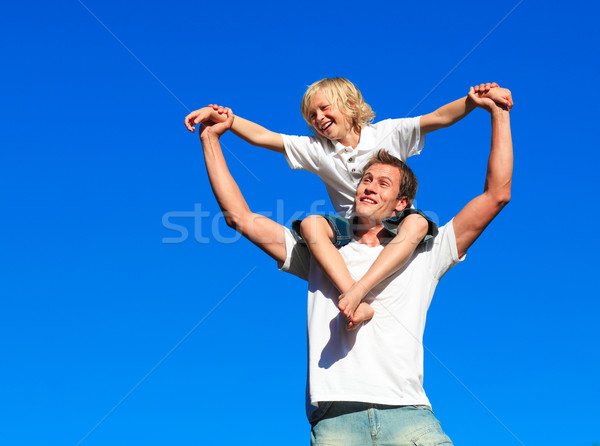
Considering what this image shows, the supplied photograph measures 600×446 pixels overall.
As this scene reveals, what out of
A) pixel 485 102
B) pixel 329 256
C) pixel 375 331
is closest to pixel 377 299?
pixel 375 331

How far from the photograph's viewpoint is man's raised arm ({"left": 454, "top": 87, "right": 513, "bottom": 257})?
9.11 ft

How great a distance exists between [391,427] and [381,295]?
55 cm

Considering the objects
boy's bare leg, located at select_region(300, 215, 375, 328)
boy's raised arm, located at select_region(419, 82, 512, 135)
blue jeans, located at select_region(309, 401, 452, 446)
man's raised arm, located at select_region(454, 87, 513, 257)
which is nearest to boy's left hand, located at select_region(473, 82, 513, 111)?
boy's raised arm, located at select_region(419, 82, 512, 135)

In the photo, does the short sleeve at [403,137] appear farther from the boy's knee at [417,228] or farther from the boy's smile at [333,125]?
the boy's knee at [417,228]

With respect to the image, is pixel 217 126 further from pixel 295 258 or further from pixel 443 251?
pixel 443 251

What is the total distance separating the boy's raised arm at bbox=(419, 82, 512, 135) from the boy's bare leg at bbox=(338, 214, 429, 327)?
647mm

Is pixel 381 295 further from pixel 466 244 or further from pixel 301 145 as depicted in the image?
pixel 301 145

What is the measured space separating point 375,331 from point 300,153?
168cm

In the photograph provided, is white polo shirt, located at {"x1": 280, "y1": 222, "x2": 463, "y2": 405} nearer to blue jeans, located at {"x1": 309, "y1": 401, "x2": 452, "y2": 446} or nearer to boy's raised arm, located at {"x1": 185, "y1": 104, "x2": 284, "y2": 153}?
blue jeans, located at {"x1": 309, "y1": 401, "x2": 452, "y2": 446}

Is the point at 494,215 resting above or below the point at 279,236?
below

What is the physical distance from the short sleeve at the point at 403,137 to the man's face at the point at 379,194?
2.43ft

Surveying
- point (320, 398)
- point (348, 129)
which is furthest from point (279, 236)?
point (348, 129)

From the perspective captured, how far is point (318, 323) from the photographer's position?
272 centimetres

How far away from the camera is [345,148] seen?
4.09m
